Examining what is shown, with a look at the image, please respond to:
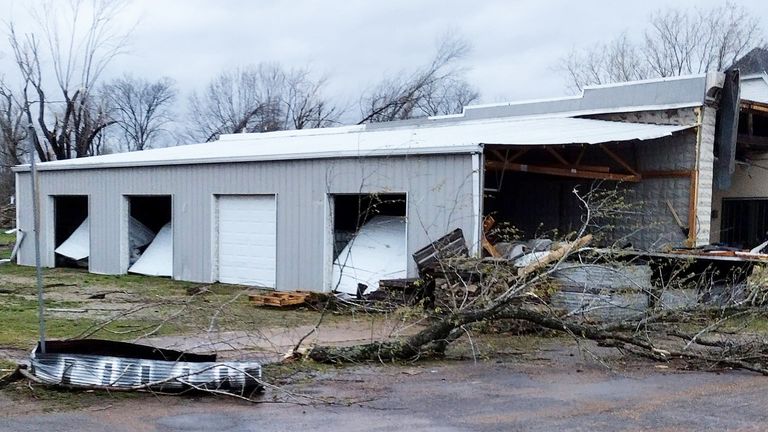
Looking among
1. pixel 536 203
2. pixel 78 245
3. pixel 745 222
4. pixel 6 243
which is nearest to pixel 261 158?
pixel 536 203

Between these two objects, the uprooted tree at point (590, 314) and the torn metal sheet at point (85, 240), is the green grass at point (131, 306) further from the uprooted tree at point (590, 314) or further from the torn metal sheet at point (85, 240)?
the uprooted tree at point (590, 314)

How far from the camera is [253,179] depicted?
1755 centimetres

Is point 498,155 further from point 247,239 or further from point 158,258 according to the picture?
point 158,258

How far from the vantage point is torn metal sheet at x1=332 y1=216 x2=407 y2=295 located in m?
15.3

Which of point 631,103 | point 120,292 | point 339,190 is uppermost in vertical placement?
point 631,103

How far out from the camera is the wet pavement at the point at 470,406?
6301mm

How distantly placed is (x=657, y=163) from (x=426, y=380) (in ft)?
36.7

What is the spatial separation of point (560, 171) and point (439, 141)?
249cm

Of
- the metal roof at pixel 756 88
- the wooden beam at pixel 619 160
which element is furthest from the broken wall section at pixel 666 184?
the metal roof at pixel 756 88

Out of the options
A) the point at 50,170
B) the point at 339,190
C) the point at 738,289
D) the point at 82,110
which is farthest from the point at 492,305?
the point at 82,110

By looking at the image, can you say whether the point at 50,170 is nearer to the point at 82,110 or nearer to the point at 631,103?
the point at 631,103

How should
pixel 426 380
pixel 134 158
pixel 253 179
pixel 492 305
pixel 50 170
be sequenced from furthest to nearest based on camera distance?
pixel 50 170
pixel 134 158
pixel 253 179
pixel 492 305
pixel 426 380

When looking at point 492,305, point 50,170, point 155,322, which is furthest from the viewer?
point 50,170

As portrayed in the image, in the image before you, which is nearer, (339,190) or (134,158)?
(339,190)
